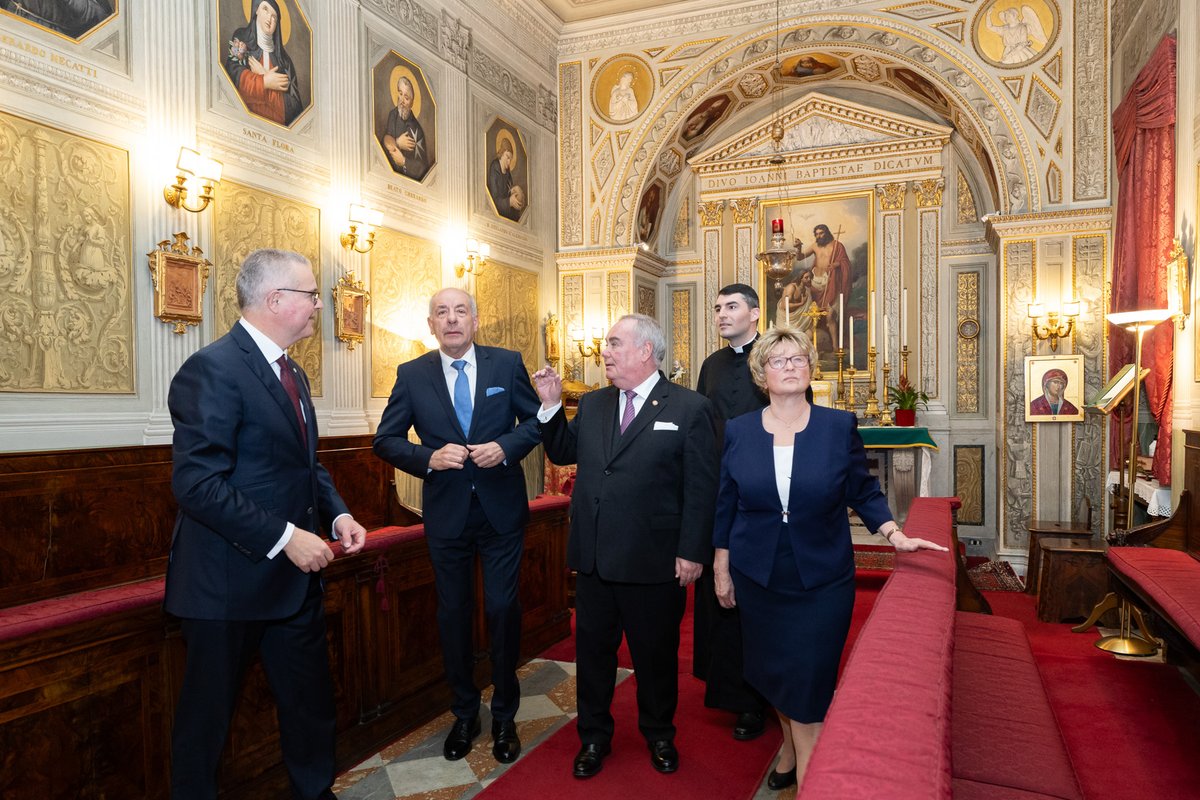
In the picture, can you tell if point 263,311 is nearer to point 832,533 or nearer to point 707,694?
point 832,533

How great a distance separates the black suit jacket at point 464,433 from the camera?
134 inches

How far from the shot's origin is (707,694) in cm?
382

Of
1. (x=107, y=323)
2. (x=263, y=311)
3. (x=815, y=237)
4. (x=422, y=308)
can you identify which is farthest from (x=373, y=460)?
(x=815, y=237)

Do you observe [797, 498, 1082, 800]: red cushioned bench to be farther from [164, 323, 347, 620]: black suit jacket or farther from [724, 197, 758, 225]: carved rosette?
[724, 197, 758, 225]: carved rosette

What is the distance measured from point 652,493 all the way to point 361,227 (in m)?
4.43

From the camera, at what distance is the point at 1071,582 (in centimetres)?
588

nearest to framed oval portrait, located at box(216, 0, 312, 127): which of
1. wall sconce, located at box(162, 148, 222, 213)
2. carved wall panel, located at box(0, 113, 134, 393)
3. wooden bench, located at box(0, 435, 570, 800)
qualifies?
wall sconce, located at box(162, 148, 222, 213)

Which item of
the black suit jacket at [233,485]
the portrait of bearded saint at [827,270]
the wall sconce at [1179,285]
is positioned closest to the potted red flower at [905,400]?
the portrait of bearded saint at [827,270]

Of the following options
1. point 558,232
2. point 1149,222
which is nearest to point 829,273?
point 558,232

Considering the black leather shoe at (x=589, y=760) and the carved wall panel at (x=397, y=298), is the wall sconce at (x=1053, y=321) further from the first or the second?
the black leather shoe at (x=589, y=760)

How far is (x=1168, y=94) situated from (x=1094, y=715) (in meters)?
4.69

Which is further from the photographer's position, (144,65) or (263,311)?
(144,65)

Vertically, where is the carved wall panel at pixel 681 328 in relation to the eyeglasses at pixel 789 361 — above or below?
above

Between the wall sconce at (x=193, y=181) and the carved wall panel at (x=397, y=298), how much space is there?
184 centimetres
